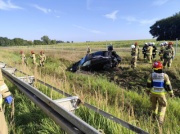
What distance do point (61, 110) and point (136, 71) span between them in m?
11.5

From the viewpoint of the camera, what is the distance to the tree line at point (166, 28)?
76044 mm

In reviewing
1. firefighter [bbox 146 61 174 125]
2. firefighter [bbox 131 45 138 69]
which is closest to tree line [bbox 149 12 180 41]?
firefighter [bbox 131 45 138 69]

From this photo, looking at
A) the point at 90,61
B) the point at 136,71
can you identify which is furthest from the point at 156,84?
the point at 90,61

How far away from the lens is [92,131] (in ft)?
9.50

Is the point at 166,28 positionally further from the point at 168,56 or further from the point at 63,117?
the point at 63,117

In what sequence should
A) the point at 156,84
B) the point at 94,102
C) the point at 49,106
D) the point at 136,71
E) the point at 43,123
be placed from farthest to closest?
the point at 136,71 < the point at 156,84 < the point at 94,102 < the point at 43,123 < the point at 49,106

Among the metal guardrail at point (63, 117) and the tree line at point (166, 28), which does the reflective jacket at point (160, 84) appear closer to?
the metal guardrail at point (63, 117)

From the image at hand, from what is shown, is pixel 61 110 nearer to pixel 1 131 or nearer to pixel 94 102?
pixel 1 131

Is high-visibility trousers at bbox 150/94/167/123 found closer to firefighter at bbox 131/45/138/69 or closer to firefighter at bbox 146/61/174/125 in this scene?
firefighter at bbox 146/61/174/125

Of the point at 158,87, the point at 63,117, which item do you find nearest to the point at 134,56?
the point at 158,87

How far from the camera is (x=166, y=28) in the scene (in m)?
83.2

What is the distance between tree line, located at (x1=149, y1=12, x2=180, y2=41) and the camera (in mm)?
76044

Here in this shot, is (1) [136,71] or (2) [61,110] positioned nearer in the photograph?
(2) [61,110]

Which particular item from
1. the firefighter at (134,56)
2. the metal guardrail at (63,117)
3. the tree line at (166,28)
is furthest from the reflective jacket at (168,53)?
the tree line at (166,28)
